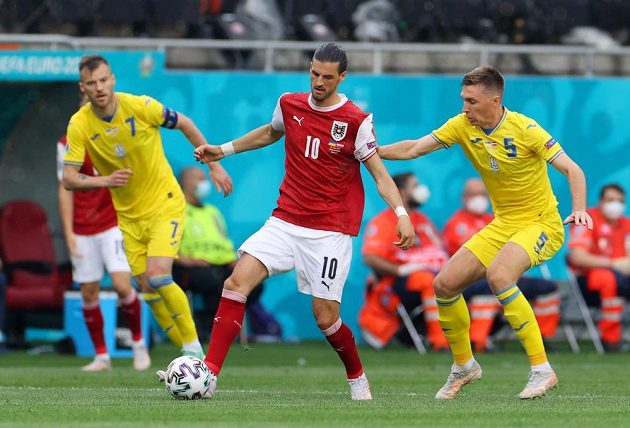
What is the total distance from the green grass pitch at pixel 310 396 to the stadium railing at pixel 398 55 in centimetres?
391

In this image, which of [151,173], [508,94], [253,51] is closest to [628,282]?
[508,94]

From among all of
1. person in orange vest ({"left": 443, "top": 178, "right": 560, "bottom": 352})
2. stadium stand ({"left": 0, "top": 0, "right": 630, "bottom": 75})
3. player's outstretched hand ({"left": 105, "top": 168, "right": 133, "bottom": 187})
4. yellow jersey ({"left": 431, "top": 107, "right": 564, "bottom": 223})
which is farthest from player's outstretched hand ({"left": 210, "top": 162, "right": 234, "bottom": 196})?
stadium stand ({"left": 0, "top": 0, "right": 630, "bottom": 75})

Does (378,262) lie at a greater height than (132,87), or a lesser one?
lesser

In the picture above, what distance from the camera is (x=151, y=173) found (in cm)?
1113

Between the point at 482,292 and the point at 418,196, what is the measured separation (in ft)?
4.99

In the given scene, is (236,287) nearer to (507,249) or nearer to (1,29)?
(507,249)

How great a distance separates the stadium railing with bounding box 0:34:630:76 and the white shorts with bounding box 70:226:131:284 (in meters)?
3.65

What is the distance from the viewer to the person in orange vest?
14727mm

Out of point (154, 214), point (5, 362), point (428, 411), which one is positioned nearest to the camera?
point (428, 411)

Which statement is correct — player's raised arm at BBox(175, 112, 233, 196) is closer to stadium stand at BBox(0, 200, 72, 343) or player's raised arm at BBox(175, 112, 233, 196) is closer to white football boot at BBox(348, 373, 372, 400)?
white football boot at BBox(348, 373, 372, 400)

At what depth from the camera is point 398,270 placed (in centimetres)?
1529

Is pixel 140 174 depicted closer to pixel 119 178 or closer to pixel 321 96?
pixel 119 178

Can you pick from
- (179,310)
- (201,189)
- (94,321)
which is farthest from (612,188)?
(179,310)

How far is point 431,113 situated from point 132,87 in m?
3.62
